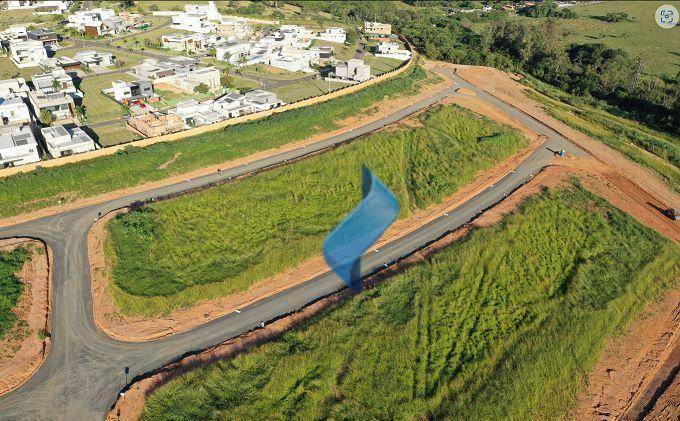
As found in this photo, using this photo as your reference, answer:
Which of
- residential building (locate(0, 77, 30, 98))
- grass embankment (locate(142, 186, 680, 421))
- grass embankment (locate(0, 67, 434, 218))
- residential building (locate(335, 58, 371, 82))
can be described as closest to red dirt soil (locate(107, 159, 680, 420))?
grass embankment (locate(142, 186, 680, 421))

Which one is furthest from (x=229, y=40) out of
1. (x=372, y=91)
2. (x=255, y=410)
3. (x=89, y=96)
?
(x=255, y=410)

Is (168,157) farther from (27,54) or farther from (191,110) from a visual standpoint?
(27,54)

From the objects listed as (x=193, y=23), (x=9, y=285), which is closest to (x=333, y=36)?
(x=193, y=23)

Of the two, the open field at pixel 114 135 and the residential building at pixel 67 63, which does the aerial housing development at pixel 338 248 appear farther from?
the residential building at pixel 67 63

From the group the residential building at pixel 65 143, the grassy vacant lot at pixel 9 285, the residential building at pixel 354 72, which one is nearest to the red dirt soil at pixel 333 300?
the grassy vacant lot at pixel 9 285

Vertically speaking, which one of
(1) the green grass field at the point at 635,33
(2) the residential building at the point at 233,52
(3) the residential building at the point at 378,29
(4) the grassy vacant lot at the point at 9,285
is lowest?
Result: (4) the grassy vacant lot at the point at 9,285

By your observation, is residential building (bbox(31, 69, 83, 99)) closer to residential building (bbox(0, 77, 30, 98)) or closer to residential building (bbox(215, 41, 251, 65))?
residential building (bbox(0, 77, 30, 98))
